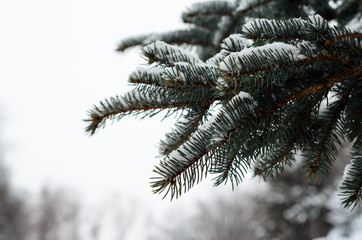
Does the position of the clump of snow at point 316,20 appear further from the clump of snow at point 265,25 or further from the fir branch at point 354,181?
the fir branch at point 354,181

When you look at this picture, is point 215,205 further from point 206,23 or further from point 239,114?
point 239,114

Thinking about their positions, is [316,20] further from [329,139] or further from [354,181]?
[354,181]

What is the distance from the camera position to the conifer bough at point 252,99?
1.73 feet

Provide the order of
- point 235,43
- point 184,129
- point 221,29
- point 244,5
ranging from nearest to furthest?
point 235,43 < point 184,129 < point 244,5 < point 221,29

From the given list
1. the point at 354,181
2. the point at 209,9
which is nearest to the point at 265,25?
the point at 354,181

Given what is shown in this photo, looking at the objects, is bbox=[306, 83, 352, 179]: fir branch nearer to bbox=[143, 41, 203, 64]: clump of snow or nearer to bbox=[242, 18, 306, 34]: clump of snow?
bbox=[242, 18, 306, 34]: clump of snow

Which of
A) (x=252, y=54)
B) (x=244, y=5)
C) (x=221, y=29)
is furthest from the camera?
(x=221, y=29)

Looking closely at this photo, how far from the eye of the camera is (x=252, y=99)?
57 centimetres

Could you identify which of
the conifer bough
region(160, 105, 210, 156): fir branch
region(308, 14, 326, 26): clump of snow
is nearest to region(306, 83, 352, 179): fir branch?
the conifer bough

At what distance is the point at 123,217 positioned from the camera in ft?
63.3

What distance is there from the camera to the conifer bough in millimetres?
526

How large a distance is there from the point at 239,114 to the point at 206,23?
1175 millimetres

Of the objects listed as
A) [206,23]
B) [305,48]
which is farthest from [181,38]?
[305,48]

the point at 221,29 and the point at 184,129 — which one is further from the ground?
the point at 221,29
